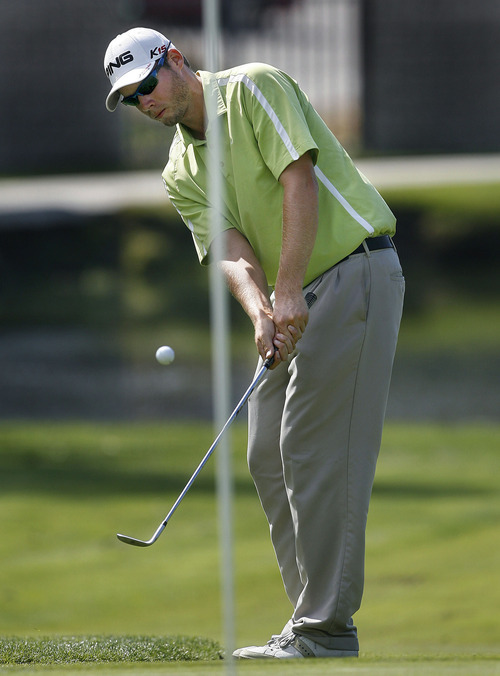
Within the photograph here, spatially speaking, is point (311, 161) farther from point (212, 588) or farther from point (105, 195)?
point (105, 195)

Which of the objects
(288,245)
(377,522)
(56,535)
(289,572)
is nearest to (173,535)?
(56,535)

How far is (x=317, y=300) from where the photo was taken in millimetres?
3516

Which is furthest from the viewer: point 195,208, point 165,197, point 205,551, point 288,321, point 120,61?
point 165,197

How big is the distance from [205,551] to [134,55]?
4.31 metres

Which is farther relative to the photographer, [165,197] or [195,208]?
[165,197]

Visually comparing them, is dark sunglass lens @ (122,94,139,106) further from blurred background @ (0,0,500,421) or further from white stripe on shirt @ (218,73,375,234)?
blurred background @ (0,0,500,421)

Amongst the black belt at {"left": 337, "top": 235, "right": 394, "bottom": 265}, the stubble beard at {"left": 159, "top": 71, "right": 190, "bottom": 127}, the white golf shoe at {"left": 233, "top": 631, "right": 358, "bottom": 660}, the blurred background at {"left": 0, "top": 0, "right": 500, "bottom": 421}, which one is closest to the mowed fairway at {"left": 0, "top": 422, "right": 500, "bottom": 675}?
the white golf shoe at {"left": 233, "top": 631, "right": 358, "bottom": 660}

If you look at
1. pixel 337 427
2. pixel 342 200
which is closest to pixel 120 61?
pixel 342 200

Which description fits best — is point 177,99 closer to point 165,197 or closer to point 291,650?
point 291,650

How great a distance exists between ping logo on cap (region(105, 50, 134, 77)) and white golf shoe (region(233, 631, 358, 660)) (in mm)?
1601

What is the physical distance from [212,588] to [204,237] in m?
2.99

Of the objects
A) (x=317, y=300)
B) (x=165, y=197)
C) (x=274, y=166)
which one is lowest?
(x=165, y=197)

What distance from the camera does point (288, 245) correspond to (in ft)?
11.0

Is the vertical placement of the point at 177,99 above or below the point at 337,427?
above
